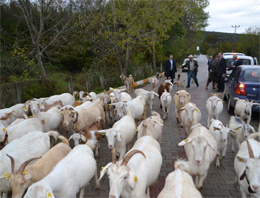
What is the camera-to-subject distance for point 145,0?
1460 centimetres

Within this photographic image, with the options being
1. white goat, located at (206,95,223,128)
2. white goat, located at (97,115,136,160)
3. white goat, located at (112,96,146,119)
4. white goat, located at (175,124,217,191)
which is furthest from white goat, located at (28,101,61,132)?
white goat, located at (206,95,223,128)

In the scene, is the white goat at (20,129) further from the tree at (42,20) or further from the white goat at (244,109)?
the white goat at (244,109)

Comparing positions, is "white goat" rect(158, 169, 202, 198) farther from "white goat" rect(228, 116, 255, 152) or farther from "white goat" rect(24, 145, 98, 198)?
"white goat" rect(228, 116, 255, 152)

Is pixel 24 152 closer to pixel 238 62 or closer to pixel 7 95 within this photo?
pixel 7 95

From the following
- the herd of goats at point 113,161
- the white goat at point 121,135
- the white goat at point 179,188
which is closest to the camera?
the white goat at point 179,188

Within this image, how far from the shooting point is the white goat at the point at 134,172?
2711mm

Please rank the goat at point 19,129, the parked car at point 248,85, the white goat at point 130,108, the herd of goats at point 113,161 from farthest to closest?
1. the parked car at point 248,85
2. the white goat at point 130,108
3. the goat at point 19,129
4. the herd of goats at point 113,161

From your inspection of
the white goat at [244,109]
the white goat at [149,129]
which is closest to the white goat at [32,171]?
the white goat at [149,129]

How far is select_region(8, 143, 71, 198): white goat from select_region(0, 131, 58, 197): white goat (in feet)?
0.47

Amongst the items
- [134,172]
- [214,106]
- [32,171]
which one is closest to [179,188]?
[134,172]

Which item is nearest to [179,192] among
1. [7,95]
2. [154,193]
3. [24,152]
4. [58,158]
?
[154,193]

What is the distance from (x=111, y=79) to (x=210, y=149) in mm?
12120

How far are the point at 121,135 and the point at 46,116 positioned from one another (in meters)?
2.80

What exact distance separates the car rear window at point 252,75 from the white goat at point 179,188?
20.2 ft
